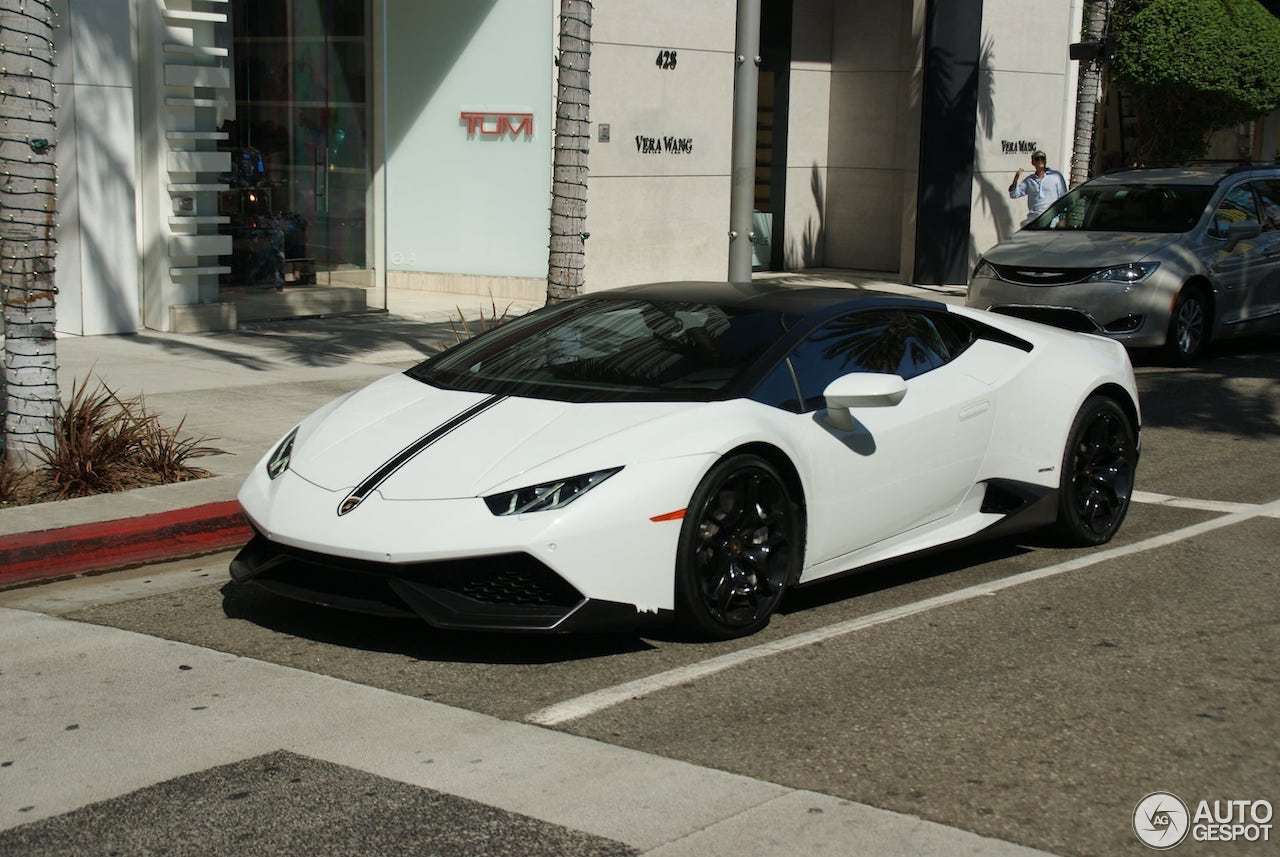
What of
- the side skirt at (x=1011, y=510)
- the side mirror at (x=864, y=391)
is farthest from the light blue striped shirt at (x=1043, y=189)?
the side mirror at (x=864, y=391)

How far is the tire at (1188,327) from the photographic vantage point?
15031 millimetres

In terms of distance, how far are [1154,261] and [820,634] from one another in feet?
31.2

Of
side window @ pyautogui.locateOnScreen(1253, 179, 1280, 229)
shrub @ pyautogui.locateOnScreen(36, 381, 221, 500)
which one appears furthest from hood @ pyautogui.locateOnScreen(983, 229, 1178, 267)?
shrub @ pyautogui.locateOnScreen(36, 381, 221, 500)

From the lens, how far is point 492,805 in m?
4.72

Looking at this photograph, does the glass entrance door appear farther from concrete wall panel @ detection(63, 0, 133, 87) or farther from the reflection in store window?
concrete wall panel @ detection(63, 0, 133, 87)

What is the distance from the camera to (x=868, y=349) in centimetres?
725

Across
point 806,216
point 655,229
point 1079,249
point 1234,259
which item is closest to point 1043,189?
point 655,229

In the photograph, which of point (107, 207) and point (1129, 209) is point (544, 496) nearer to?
point (107, 207)

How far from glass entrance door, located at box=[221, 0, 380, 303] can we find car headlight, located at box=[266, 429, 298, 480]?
10.2 metres

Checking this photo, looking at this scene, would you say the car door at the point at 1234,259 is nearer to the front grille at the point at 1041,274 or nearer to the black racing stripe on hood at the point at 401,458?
the front grille at the point at 1041,274

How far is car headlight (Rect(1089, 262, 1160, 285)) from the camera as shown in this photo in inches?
586

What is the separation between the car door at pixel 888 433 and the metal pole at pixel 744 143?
5.79m

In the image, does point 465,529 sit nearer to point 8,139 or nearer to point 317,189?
point 8,139

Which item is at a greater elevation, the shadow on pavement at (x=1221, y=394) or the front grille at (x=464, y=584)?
the front grille at (x=464, y=584)
